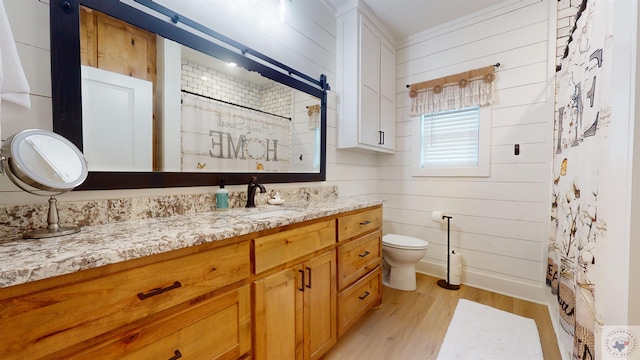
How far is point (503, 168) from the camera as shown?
2389mm

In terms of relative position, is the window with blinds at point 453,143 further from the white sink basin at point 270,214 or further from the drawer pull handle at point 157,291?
the drawer pull handle at point 157,291

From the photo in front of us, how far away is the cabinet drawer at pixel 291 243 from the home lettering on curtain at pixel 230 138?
628 millimetres

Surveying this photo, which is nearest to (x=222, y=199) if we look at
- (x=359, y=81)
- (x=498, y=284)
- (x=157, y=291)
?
(x=157, y=291)

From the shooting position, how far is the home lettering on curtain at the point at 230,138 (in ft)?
4.57

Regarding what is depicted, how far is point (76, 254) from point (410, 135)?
9.58 feet

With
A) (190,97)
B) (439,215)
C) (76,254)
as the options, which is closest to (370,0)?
(190,97)

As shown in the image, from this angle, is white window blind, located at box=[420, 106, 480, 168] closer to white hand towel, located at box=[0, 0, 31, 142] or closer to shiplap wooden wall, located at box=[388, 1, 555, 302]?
shiplap wooden wall, located at box=[388, 1, 555, 302]

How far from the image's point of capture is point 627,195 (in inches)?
33.0

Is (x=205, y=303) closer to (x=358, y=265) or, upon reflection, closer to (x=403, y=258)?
(x=358, y=265)

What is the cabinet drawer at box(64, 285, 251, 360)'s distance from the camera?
28.3 inches

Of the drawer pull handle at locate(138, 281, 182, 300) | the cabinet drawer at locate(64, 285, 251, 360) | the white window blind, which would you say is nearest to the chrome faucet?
the cabinet drawer at locate(64, 285, 251, 360)

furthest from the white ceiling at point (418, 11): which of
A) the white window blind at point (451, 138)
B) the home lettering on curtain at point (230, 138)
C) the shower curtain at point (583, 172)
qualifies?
the home lettering on curtain at point (230, 138)

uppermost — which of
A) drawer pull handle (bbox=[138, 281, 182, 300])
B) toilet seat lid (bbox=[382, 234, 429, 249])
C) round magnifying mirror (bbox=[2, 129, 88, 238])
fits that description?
round magnifying mirror (bbox=[2, 129, 88, 238])

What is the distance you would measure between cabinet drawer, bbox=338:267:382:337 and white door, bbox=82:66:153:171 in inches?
54.7
